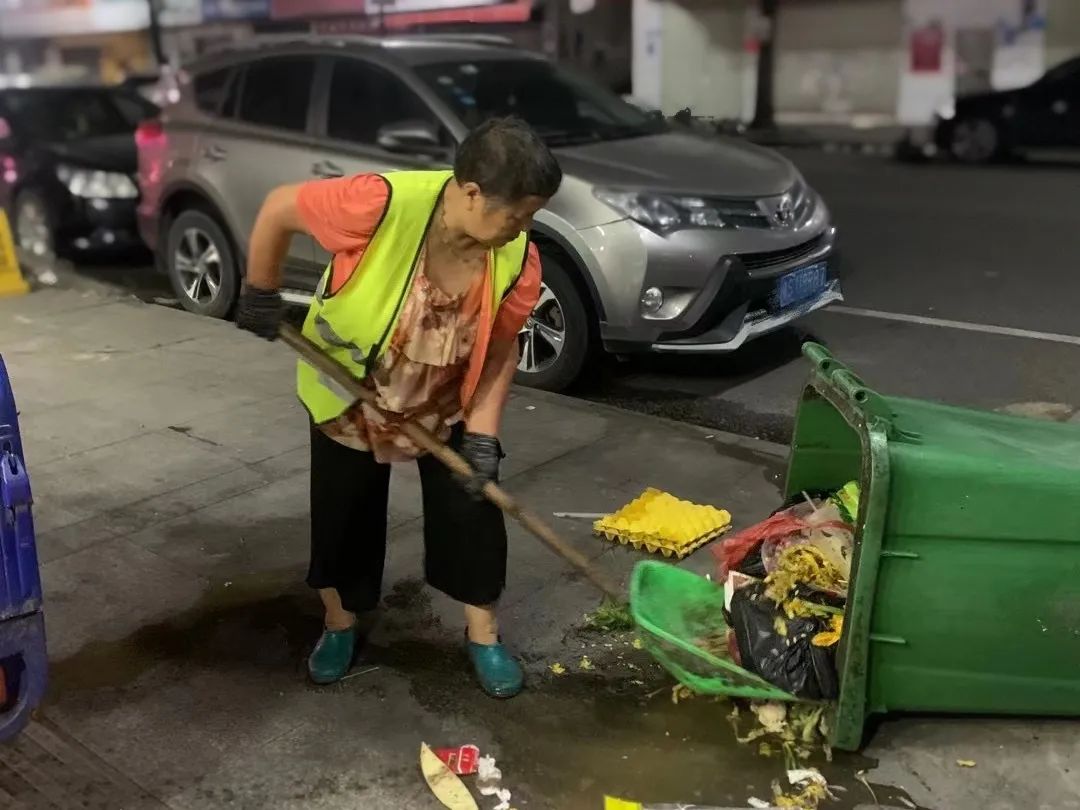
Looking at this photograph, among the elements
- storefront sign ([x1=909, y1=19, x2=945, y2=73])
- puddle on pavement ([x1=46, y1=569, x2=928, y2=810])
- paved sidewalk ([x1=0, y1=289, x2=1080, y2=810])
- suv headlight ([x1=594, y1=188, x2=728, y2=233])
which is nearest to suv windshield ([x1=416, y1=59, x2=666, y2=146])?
suv headlight ([x1=594, y1=188, x2=728, y2=233])

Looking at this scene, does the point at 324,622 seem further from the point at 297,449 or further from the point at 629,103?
the point at 629,103

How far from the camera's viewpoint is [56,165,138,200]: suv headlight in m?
8.90

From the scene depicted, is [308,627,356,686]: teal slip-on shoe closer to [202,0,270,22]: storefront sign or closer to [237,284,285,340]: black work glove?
[237,284,285,340]: black work glove

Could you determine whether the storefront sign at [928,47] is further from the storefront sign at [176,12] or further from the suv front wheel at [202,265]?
the suv front wheel at [202,265]

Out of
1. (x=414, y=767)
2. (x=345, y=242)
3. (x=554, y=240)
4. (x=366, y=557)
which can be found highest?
(x=345, y=242)

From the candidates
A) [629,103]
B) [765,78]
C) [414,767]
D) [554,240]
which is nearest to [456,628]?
[414,767]

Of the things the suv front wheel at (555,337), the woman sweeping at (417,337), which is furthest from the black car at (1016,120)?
the woman sweeping at (417,337)

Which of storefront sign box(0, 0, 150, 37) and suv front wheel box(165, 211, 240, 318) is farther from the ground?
storefront sign box(0, 0, 150, 37)

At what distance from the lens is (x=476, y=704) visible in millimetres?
3008

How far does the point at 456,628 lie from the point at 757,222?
120 inches

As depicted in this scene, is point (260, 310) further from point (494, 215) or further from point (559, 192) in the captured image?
point (559, 192)

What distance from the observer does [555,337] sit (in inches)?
223

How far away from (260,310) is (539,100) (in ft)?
13.0

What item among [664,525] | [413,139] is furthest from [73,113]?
[664,525]
